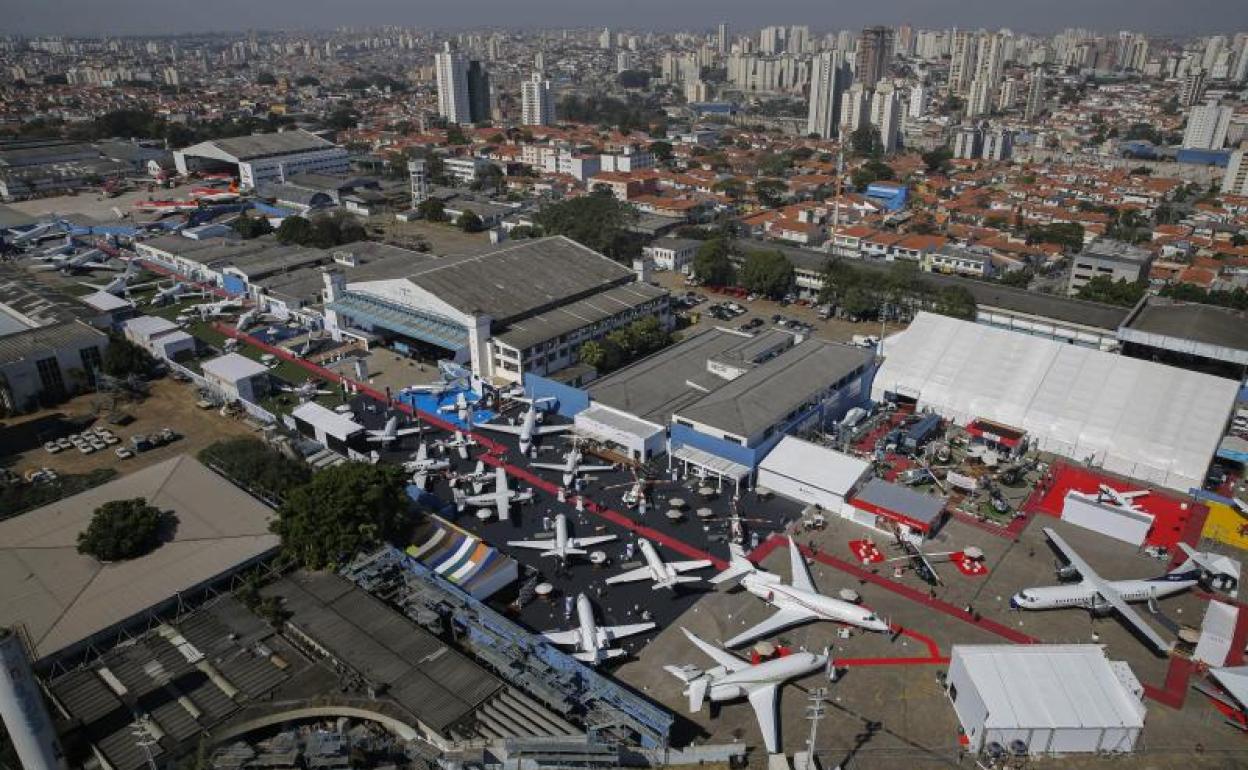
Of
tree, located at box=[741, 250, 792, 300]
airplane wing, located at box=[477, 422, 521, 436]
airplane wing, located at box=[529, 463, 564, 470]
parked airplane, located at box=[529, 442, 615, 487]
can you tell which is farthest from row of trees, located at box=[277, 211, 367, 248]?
parked airplane, located at box=[529, 442, 615, 487]

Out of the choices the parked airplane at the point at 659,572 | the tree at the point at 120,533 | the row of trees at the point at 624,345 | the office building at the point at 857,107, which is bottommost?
the parked airplane at the point at 659,572

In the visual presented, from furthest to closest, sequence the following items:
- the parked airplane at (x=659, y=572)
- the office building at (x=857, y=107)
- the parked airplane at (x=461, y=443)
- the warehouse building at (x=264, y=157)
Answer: the office building at (x=857, y=107)
the warehouse building at (x=264, y=157)
the parked airplane at (x=461, y=443)
the parked airplane at (x=659, y=572)

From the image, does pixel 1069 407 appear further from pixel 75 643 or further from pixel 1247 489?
pixel 75 643

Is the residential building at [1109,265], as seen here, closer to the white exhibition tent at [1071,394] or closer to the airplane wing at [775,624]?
the white exhibition tent at [1071,394]

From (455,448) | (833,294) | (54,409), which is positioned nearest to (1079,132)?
(833,294)

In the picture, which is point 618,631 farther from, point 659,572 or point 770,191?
point 770,191

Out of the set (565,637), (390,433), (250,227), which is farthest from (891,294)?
(250,227)

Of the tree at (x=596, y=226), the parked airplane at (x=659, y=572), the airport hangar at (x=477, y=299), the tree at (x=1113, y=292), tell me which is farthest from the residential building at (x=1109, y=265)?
the parked airplane at (x=659, y=572)

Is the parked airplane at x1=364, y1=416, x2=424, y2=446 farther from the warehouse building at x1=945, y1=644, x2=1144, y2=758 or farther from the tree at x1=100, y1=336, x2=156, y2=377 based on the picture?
the warehouse building at x1=945, y1=644, x2=1144, y2=758
